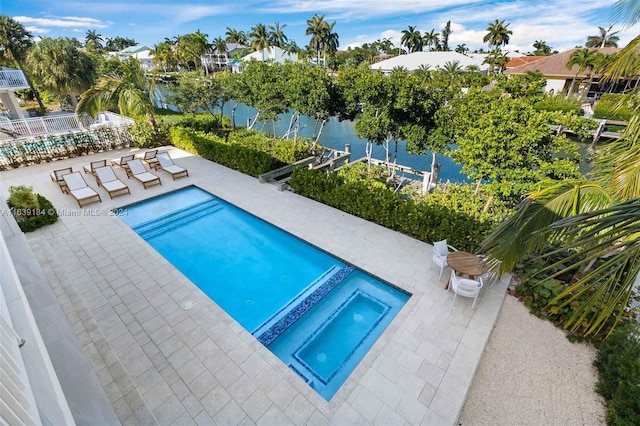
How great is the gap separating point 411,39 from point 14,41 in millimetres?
66079

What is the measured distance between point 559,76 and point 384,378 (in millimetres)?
38687

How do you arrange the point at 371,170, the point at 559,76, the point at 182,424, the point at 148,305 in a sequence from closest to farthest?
1. the point at 182,424
2. the point at 148,305
3. the point at 371,170
4. the point at 559,76

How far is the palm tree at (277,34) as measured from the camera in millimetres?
61188

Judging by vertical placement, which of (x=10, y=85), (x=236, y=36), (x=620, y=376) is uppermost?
(x=236, y=36)

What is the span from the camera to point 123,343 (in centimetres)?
539

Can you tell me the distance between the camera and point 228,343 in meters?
5.43

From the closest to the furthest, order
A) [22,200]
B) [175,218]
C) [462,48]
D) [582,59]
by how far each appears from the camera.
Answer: [22,200] < [175,218] < [582,59] < [462,48]

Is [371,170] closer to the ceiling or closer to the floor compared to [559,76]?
closer to the floor

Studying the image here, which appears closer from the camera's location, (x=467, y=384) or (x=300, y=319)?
(x=467, y=384)

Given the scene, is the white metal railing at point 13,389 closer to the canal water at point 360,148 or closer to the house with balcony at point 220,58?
the canal water at point 360,148

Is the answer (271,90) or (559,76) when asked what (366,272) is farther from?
(559,76)

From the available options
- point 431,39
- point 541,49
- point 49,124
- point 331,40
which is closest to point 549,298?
point 49,124

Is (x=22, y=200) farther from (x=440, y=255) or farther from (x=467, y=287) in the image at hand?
(x=467, y=287)

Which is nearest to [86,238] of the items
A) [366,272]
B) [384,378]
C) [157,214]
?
[157,214]
